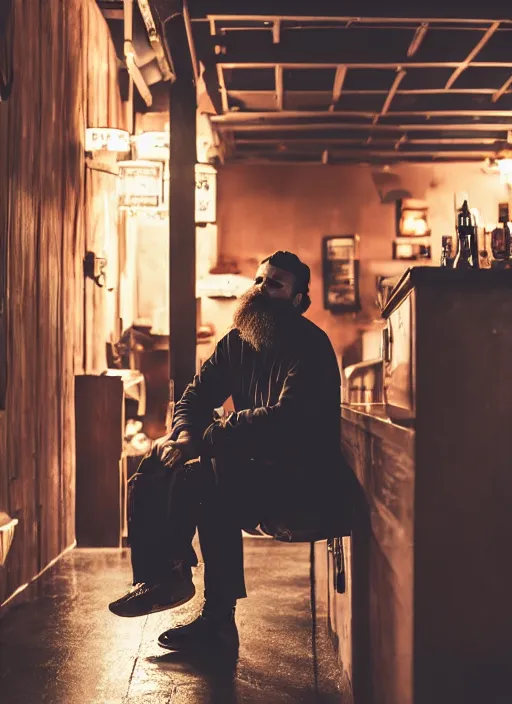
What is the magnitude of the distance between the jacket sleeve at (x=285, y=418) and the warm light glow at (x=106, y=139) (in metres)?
3.88

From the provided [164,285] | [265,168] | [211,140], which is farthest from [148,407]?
[265,168]

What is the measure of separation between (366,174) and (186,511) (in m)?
9.31

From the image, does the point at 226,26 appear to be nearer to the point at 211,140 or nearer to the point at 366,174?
the point at 211,140

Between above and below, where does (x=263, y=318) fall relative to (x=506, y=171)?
below

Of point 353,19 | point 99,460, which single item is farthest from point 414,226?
point 99,460

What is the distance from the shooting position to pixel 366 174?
1144cm

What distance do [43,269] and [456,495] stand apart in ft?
11.5

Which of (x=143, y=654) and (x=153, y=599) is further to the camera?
(x=143, y=654)

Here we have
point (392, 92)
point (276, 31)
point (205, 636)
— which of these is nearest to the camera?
point (205, 636)

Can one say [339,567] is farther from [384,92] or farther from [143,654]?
[384,92]

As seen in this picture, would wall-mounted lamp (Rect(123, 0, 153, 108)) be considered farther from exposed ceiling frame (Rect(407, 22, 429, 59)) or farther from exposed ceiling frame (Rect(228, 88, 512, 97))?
exposed ceiling frame (Rect(407, 22, 429, 59))

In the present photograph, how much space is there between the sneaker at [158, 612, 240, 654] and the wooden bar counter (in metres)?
1.21

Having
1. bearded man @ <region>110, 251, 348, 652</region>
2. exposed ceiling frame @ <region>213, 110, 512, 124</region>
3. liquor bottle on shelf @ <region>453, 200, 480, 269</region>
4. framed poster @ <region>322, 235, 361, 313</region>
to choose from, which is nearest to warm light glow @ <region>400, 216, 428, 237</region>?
framed poster @ <region>322, 235, 361, 313</region>

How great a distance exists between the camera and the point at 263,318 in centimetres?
309
